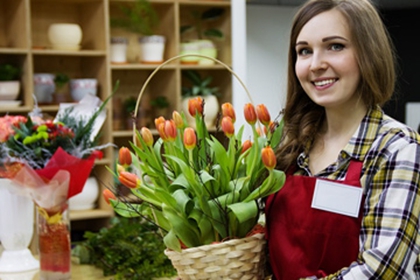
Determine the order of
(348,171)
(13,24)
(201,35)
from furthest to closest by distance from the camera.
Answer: (201,35) < (13,24) < (348,171)

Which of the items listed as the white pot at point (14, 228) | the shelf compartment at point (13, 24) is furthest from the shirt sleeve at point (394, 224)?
the shelf compartment at point (13, 24)

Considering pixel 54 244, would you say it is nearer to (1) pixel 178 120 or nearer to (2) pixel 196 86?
(1) pixel 178 120

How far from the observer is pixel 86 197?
3.68 metres

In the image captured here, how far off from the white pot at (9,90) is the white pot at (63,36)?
36 centimetres

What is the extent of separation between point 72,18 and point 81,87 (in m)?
0.53

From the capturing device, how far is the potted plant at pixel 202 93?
4.02m

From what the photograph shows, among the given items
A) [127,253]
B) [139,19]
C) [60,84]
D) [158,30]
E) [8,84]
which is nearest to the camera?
[127,253]

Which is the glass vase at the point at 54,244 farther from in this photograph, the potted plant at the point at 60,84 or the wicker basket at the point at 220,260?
the potted plant at the point at 60,84

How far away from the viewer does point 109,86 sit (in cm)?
373

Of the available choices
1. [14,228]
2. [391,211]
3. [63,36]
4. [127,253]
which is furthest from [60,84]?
[391,211]

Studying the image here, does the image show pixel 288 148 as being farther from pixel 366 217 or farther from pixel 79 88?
pixel 79 88

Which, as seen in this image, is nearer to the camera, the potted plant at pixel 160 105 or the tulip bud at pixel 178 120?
the tulip bud at pixel 178 120

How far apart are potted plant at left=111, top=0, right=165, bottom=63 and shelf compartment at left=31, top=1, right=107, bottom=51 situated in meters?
0.16

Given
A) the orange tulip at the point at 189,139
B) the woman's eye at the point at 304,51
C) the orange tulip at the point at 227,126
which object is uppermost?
A: the woman's eye at the point at 304,51
